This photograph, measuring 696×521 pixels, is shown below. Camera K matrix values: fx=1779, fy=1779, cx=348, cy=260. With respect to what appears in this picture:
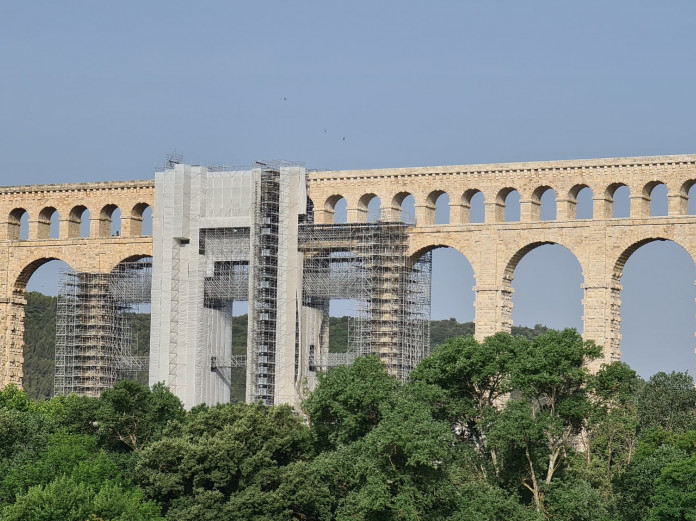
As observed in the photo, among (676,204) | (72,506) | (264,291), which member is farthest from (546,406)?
(264,291)

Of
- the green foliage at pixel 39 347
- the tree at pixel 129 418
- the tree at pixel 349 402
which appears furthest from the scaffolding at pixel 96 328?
the green foliage at pixel 39 347

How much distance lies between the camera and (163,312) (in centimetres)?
6456

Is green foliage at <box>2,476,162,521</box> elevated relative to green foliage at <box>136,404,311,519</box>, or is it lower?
lower

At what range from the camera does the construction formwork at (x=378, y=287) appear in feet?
202

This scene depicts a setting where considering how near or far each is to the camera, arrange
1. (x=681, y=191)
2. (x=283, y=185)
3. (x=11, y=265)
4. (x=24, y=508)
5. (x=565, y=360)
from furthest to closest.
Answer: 1. (x=11, y=265)
2. (x=283, y=185)
3. (x=681, y=191)
4. (x=565, y=360)
5. (x=24, y=508)

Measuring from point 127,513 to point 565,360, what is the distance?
42.8 ft

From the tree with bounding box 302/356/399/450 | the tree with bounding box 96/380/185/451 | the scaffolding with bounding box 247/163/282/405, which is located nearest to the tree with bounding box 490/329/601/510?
the tree with bounding box 302/356/399/450

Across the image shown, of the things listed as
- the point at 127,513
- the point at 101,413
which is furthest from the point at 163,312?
the point at 127,513

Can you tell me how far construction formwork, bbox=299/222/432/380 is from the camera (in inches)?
2422

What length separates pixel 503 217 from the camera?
6216 centimetres

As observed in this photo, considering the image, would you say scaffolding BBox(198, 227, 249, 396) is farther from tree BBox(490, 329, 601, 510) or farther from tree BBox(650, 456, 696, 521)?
tree BBox(650, 456, 696, 521)

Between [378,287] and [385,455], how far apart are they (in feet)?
48.9

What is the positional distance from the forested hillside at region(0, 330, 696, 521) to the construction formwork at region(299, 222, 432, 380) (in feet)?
29.6

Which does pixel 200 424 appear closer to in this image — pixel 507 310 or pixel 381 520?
pixel 381 520
